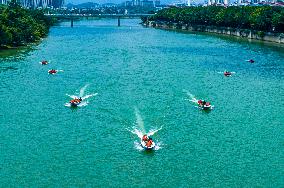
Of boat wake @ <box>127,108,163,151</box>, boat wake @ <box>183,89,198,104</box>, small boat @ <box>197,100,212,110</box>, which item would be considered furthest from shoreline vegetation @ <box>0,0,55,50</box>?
boat wake @ <box>127,108,163,151</box>

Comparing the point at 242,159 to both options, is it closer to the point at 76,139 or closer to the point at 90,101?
the point at 76,139

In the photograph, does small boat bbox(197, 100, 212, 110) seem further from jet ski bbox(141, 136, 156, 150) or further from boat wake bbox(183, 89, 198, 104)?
jet ski bbox(141, 136, 156, 150)

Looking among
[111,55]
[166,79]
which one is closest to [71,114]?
[166,79]

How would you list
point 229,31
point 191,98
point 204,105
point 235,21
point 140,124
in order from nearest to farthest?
point 140,124
point 204,105
point 191,98
point 235,21
point 229,31

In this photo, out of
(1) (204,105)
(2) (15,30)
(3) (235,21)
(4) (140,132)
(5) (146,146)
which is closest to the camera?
(5) (146,146)

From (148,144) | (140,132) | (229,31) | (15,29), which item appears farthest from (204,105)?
(229,31)

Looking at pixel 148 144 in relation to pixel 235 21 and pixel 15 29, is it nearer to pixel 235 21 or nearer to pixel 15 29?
pixel 15 29

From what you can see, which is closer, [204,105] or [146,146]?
[146,146]

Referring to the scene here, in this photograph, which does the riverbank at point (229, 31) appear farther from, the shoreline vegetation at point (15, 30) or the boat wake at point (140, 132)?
the boat wake at point (140, 132)
